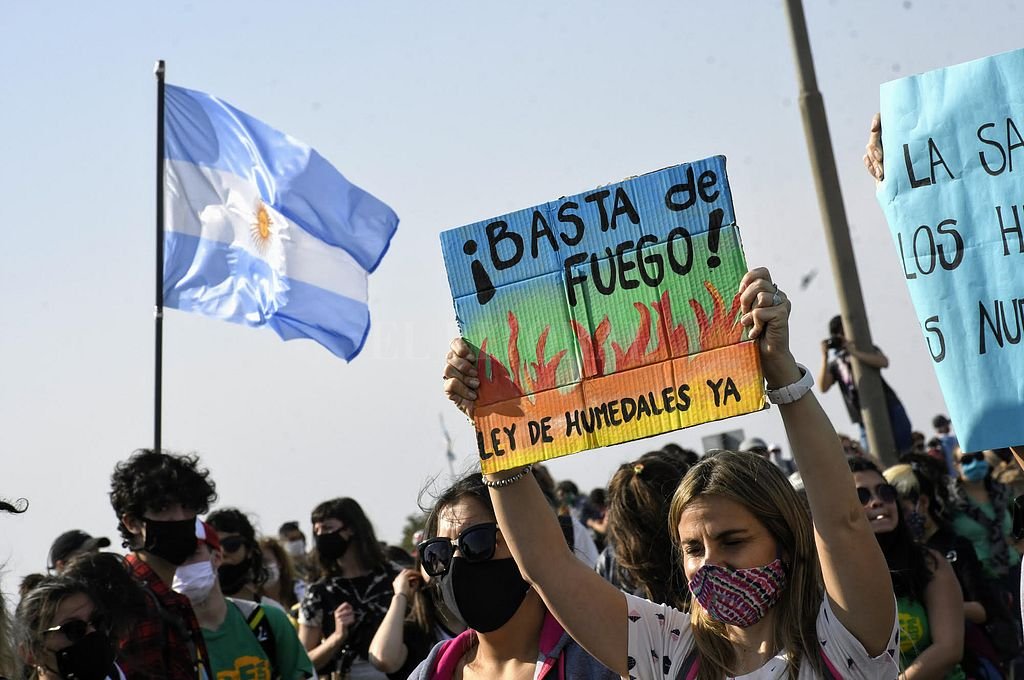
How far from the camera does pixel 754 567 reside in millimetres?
3268

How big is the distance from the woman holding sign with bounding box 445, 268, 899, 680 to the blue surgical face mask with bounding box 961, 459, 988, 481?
251 inches

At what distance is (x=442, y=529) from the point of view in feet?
14.4

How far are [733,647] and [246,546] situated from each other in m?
4.43

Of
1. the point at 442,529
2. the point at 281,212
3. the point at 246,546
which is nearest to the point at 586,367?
the point at 442,529

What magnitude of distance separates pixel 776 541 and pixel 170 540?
122 inches

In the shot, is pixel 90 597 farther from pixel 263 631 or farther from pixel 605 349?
pixel 605 349

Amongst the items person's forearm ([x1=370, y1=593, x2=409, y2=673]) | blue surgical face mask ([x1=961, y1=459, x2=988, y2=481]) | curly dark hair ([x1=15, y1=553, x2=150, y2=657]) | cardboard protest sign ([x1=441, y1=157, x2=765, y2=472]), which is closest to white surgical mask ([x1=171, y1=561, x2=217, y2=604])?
curly dark hair ([x1=15, y1=553, x2=150, y2=657])

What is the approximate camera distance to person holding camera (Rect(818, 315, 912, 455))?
9672 millimetres

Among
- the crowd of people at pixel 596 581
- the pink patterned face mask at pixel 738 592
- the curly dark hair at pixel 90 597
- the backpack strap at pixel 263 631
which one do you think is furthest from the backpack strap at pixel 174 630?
the pink patterned face mask at pixel 738 592

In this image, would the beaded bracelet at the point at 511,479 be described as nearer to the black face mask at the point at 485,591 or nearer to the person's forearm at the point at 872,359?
the black face mask at the point at 485,591

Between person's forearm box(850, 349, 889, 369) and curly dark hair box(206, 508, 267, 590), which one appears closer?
curly dark hair box(206, 508, 267, 590)

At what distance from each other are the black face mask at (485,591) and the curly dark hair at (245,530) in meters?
3.21

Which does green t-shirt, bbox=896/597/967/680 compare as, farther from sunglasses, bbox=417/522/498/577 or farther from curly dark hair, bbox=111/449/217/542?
curly dark hair, bbox=111/449/217/542

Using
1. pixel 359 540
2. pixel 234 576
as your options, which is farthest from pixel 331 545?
pixel 234 576
